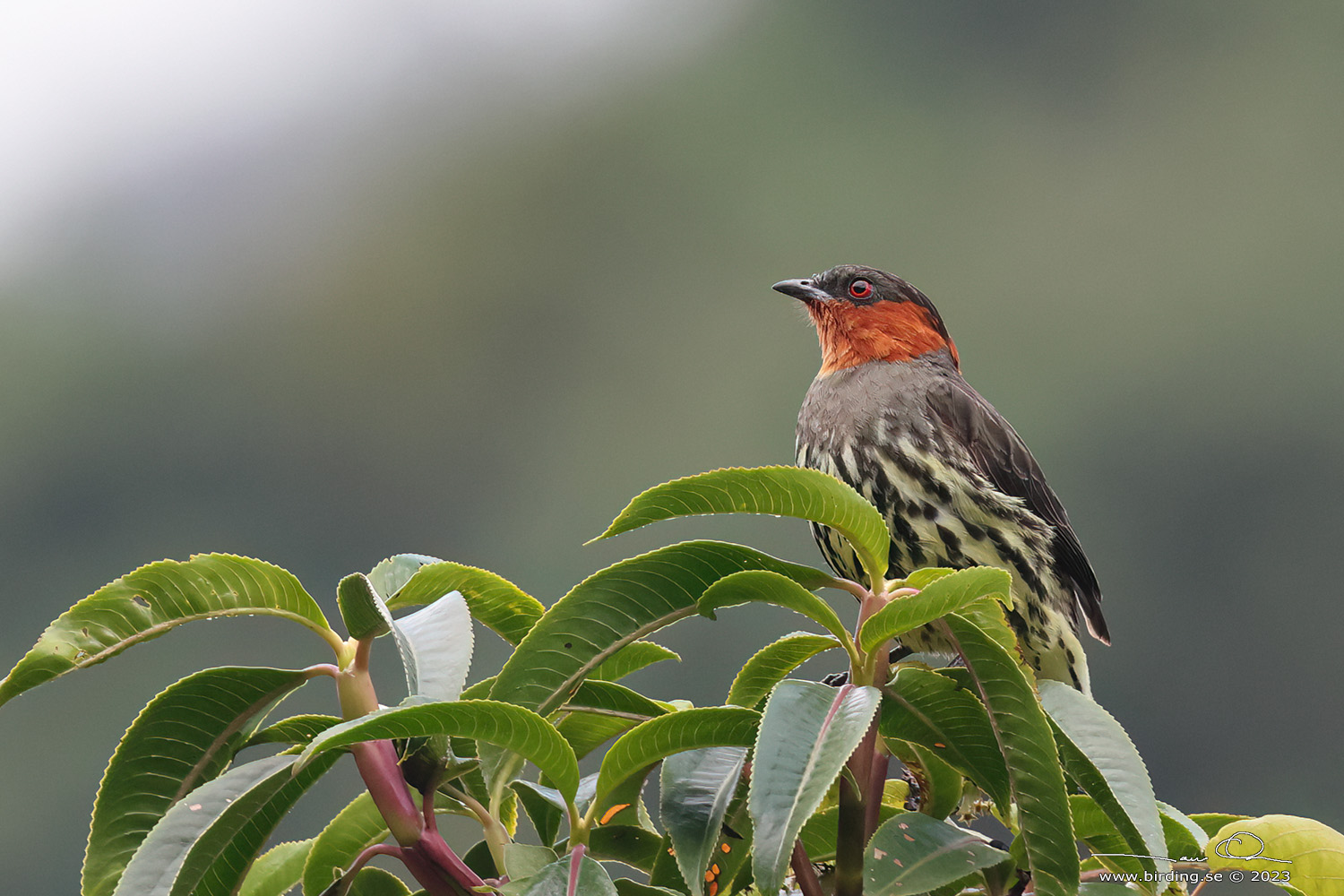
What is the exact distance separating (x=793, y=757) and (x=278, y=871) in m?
0.69

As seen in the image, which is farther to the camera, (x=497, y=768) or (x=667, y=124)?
(x=667, y=124)

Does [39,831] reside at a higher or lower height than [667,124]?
lower

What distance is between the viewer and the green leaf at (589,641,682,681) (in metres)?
1.30

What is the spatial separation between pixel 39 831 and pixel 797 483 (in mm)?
32155

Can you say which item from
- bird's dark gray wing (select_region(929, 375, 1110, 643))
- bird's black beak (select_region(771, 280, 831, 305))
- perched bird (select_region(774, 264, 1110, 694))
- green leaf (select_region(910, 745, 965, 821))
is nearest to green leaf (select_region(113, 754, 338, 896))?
green leaf (select_region(910, 745, 965, 821))

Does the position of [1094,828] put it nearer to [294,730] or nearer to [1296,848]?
[1296,848]

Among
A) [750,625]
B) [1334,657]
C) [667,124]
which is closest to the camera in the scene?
[750,625]

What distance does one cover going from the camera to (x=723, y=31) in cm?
6450

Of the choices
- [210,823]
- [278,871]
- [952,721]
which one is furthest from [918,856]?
[278,871]

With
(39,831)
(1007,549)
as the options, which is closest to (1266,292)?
(39,831)

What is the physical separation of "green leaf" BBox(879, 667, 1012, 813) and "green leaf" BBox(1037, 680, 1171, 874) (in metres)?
0.06

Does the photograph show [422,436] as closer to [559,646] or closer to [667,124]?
[667,124]

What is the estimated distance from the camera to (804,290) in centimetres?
340

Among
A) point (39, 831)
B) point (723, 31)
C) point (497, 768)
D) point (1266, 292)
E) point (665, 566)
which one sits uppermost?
point (723, 31)
